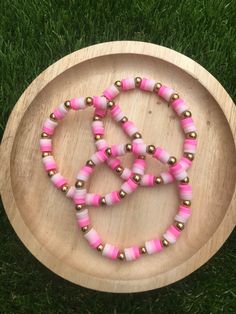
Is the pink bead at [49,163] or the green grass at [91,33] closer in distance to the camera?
the pink bead at [49,163]

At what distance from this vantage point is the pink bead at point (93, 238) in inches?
42.8

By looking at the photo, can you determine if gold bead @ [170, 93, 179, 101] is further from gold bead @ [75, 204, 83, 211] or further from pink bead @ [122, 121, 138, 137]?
gold bead @ [75, 204, 83, 211]

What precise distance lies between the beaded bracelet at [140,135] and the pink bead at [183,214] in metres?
0.07

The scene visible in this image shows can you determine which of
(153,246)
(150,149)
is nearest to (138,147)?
(150,149)

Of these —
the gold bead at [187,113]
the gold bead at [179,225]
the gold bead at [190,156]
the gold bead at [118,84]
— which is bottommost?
the gold bead at [179,225]

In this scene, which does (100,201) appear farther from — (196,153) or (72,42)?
(72,42)

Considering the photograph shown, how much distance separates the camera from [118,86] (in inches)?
43.6

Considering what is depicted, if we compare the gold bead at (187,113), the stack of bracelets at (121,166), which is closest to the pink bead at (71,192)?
the stack of bracelets at (121,166)

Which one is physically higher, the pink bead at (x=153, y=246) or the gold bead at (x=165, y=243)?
the gold bead at (x=165, y=243)

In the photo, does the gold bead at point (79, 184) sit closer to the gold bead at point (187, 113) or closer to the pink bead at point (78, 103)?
the pink bead at point (78, 103)

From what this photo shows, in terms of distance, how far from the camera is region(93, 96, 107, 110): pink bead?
1084 millimetres

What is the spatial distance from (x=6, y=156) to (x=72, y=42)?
454mm

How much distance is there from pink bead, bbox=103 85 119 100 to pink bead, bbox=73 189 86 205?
0.22m

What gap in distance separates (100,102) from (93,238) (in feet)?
1.02
